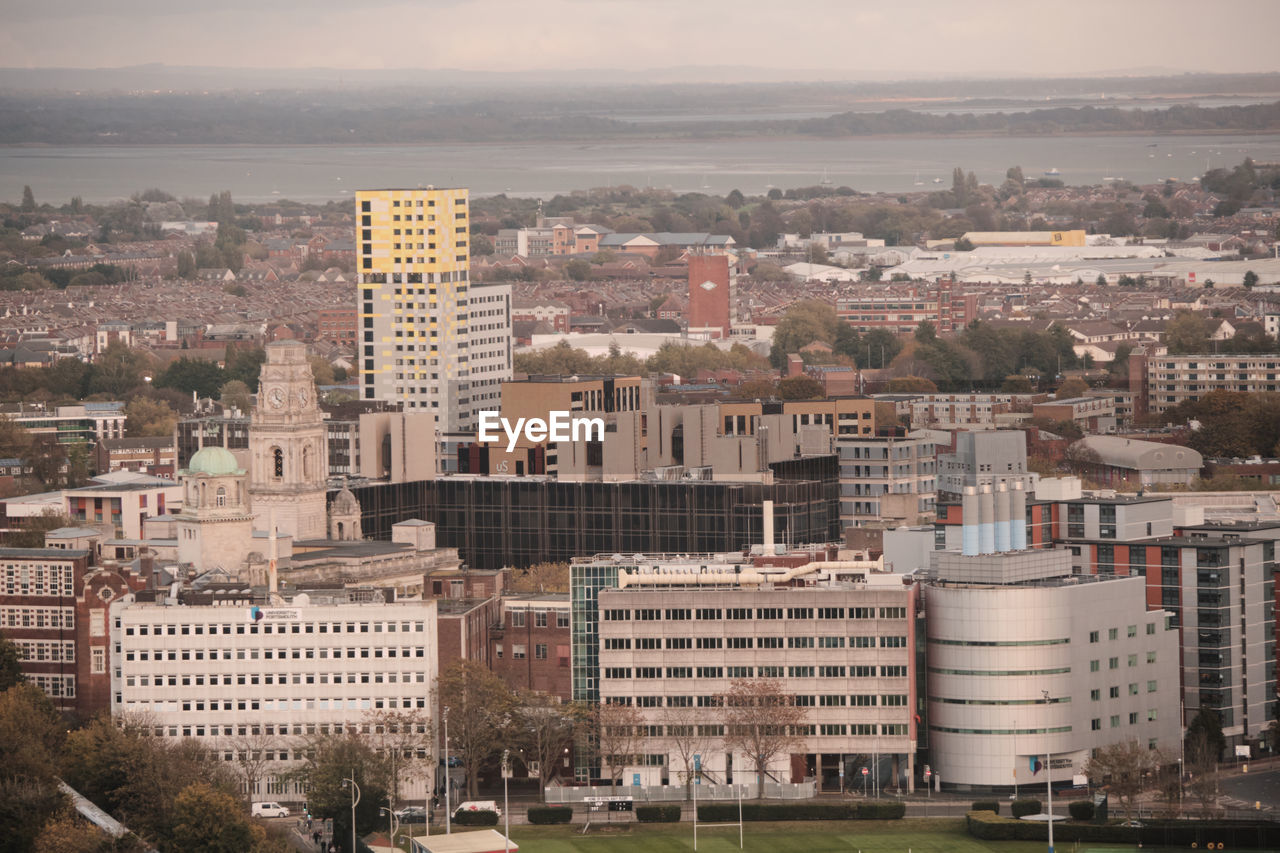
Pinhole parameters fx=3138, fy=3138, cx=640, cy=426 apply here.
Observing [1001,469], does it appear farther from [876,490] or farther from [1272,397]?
[1272,397]

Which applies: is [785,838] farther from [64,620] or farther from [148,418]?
[148,418]

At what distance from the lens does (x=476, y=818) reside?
3196 inches

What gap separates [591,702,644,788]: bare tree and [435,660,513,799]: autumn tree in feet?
9.38

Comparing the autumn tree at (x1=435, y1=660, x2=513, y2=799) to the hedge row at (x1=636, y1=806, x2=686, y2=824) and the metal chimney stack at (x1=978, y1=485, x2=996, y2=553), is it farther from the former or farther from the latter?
the metal chimney stack at (x1=978, y1=485, x2=996, y2=553)

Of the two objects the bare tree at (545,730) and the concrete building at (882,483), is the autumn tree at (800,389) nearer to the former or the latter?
the concrete building at (882,483)

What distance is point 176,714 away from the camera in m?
87.1

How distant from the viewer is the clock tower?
106 metres

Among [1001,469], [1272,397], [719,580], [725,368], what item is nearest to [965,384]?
[725,368]

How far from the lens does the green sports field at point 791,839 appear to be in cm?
7856

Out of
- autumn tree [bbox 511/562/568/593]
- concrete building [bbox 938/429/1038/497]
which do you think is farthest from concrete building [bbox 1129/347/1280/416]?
autumn tree [bbox 511/562/568/593]

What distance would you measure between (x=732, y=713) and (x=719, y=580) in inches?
156

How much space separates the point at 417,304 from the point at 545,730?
257 feet

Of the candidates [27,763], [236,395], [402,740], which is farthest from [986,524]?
[236,395]

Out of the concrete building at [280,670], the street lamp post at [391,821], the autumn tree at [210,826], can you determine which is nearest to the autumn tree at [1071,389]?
the concrete building at [280,670]
